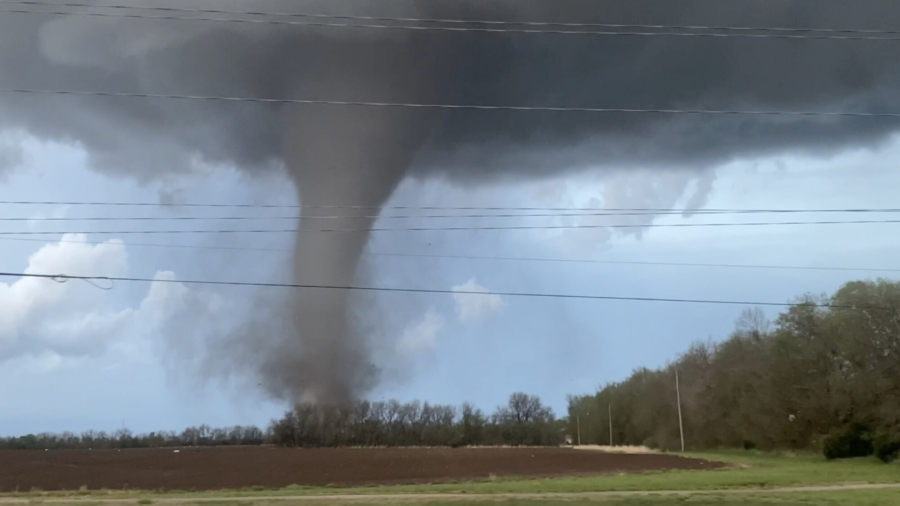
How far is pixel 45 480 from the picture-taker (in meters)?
44.3

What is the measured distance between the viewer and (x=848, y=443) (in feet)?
178

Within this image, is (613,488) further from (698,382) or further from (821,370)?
(698,382)

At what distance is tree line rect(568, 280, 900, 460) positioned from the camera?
163 ft

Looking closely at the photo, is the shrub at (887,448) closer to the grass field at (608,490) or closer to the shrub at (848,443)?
the shrub at (848,443)

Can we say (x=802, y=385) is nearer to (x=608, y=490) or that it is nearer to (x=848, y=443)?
(x=848, y=443)

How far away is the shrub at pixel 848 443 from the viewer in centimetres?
5372

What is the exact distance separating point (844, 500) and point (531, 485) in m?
12.4

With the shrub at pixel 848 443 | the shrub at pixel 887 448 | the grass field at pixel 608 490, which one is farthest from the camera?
the shrub at pixel 848 443

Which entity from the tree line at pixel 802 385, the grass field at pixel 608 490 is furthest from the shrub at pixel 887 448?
the grass field at pixel 608 490

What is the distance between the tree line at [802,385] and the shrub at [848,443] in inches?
2.8

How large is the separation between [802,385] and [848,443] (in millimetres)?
8687

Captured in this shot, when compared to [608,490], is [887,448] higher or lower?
lower

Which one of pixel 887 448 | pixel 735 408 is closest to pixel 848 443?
pixel 887 448

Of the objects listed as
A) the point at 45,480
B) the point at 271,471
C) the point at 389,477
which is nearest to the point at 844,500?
the point at 389,477
